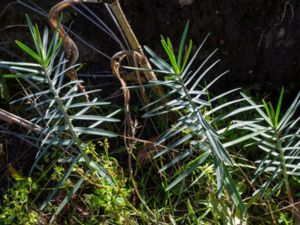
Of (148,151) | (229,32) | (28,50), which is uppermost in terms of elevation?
(28,50)

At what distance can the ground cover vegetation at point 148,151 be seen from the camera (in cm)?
170

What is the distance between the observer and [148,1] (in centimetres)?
237

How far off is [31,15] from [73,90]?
886mm

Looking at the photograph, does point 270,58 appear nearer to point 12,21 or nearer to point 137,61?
point 137,61

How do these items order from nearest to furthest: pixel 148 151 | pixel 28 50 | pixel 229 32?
1. pixel 28 50
2. pixel 148 151
3. pixel 229 32

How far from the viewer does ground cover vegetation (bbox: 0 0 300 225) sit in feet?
5.59

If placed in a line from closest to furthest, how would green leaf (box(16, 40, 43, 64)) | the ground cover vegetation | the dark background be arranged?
green leaf (box(16, 40, 43, 64))
the ground cover vegetation
the dark background

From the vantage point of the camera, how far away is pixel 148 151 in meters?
2.20

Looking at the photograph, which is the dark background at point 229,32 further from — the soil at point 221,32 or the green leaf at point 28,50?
the green leaf at point 28,50

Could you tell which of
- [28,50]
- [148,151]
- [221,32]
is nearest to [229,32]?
[221,32]

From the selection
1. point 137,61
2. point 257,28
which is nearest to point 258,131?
point 137,61

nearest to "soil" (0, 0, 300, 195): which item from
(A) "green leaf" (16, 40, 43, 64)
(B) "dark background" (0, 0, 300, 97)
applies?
(B) "dark background" (0, 0, 300, 97)

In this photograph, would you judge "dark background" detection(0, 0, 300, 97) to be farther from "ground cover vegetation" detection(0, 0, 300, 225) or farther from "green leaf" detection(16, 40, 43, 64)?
"green leaf" detection(16, 40, 43, 64)

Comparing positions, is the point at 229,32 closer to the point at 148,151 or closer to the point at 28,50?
the point at 148,151
